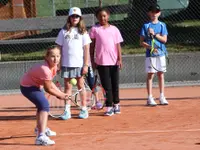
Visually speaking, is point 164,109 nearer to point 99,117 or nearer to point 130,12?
point 99,117

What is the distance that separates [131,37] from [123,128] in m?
7.78

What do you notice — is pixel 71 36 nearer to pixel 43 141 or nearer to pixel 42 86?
pixel 42 86

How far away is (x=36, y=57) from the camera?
47.2 ft

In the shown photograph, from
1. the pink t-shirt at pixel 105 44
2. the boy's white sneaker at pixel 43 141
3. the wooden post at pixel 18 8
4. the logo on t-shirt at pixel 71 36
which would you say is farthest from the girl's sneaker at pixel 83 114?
the wooden post at pixel 18 8

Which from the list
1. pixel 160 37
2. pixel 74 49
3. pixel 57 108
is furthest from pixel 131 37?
pixel 74 49

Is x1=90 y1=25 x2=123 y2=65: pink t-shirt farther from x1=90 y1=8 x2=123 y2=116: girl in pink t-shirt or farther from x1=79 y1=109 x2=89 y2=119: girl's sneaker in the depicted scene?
x1=79 y1=109 x2=89 y2=119: girl's sneaker

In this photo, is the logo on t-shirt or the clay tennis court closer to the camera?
the clay tennis court

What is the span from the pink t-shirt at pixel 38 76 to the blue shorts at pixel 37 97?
5cm

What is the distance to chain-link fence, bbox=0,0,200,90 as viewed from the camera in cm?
1327

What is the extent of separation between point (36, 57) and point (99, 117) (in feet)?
17.4

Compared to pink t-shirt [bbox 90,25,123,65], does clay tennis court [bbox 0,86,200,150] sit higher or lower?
lower

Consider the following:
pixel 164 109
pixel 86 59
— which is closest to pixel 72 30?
pixel 86 59

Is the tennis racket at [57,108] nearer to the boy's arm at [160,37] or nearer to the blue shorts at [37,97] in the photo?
the blue shorts at [37,97]

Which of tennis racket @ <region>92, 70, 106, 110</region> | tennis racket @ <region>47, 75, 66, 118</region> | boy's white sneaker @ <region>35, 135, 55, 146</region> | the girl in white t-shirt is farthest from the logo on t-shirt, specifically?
boy's white sneaker @ <region>35, 135, 55, 146</region>
